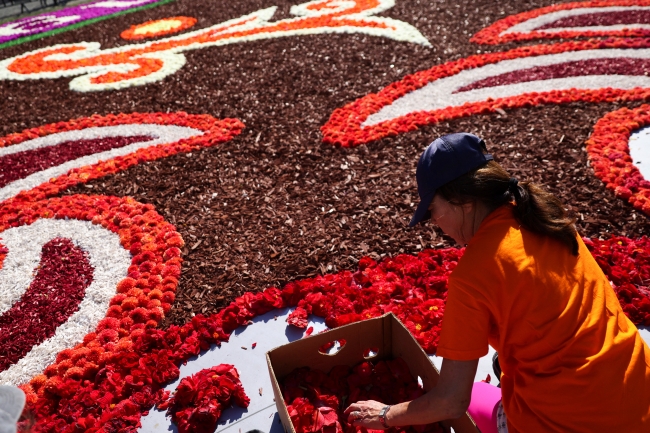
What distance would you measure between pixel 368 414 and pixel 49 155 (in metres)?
5.58

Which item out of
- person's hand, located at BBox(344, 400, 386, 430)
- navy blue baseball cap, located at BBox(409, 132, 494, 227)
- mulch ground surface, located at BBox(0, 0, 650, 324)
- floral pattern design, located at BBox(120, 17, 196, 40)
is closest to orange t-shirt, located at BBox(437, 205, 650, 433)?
navy blue baseball cap, located at BBox(409, 132, 494, 227)

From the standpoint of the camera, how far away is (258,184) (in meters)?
5.25

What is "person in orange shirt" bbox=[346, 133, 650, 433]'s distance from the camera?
6.06 feet

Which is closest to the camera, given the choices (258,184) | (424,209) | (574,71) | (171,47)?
(424,209)

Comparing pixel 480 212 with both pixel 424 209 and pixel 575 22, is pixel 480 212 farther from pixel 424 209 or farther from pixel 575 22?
pixel 575 22

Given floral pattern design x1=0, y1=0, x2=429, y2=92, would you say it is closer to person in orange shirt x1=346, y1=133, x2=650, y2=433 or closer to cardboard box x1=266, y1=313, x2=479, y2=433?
cardboard box x1=266, y1=313, x2=479, y2=433

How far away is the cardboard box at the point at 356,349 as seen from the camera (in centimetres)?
275

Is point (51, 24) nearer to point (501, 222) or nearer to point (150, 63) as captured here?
point (150, 63)

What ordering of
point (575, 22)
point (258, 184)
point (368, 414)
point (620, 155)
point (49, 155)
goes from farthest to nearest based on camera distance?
point (575, 22), point (49, 155), point (258, 184), point (620, 155), point (368, 414)

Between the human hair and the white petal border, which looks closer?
the human hair

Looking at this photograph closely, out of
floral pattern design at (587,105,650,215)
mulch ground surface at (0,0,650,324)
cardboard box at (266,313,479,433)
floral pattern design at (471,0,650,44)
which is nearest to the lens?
cardboard box at (266,313,479,433)

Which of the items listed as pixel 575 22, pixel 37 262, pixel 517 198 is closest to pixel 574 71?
pixel 575 22

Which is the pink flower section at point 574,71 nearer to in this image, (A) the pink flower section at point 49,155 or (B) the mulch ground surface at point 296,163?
(B) the mulch ground surface at point 296,163

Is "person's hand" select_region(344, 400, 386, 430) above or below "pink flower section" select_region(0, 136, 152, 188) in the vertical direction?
below
